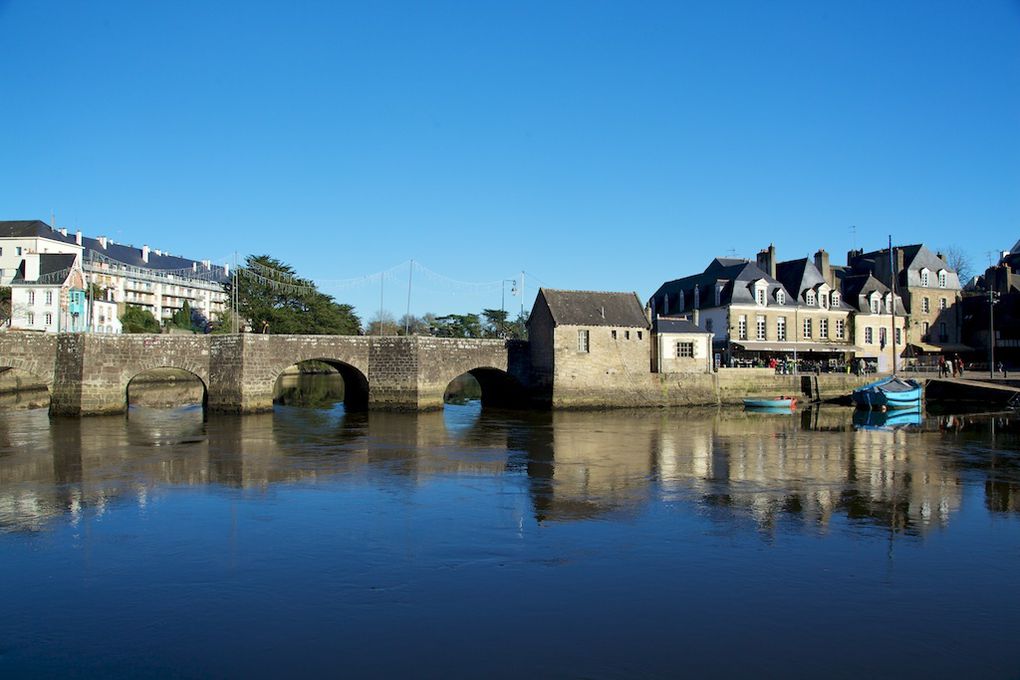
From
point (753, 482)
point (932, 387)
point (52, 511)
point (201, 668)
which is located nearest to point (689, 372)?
point (932, 387)

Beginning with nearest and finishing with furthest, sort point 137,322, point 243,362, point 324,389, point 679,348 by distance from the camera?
point 243,362, point 679,348, point 324,389, point 137,322

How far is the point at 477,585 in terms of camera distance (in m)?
10.2

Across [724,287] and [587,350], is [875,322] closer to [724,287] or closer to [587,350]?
[724,287]

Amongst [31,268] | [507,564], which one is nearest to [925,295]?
[507,564]

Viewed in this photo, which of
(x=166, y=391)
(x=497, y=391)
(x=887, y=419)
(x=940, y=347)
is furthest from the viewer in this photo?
(x=940, y=347)

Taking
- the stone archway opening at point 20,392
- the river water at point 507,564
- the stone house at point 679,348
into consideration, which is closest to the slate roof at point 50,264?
the stone archway opening at point 20,392

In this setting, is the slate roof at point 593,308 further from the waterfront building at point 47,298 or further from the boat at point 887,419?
the waterfront building at point 47,298

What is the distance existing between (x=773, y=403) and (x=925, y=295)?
21682 millimetres

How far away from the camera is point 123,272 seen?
255ft

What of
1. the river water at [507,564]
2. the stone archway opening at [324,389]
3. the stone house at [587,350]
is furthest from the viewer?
the stone archway opening at [324,389]

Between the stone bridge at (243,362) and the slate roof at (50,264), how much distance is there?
106 feet

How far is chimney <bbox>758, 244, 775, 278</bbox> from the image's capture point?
1921 inches

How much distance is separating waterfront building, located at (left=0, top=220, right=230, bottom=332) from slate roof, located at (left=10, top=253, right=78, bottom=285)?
211 cm

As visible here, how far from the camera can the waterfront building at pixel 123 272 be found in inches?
2667
